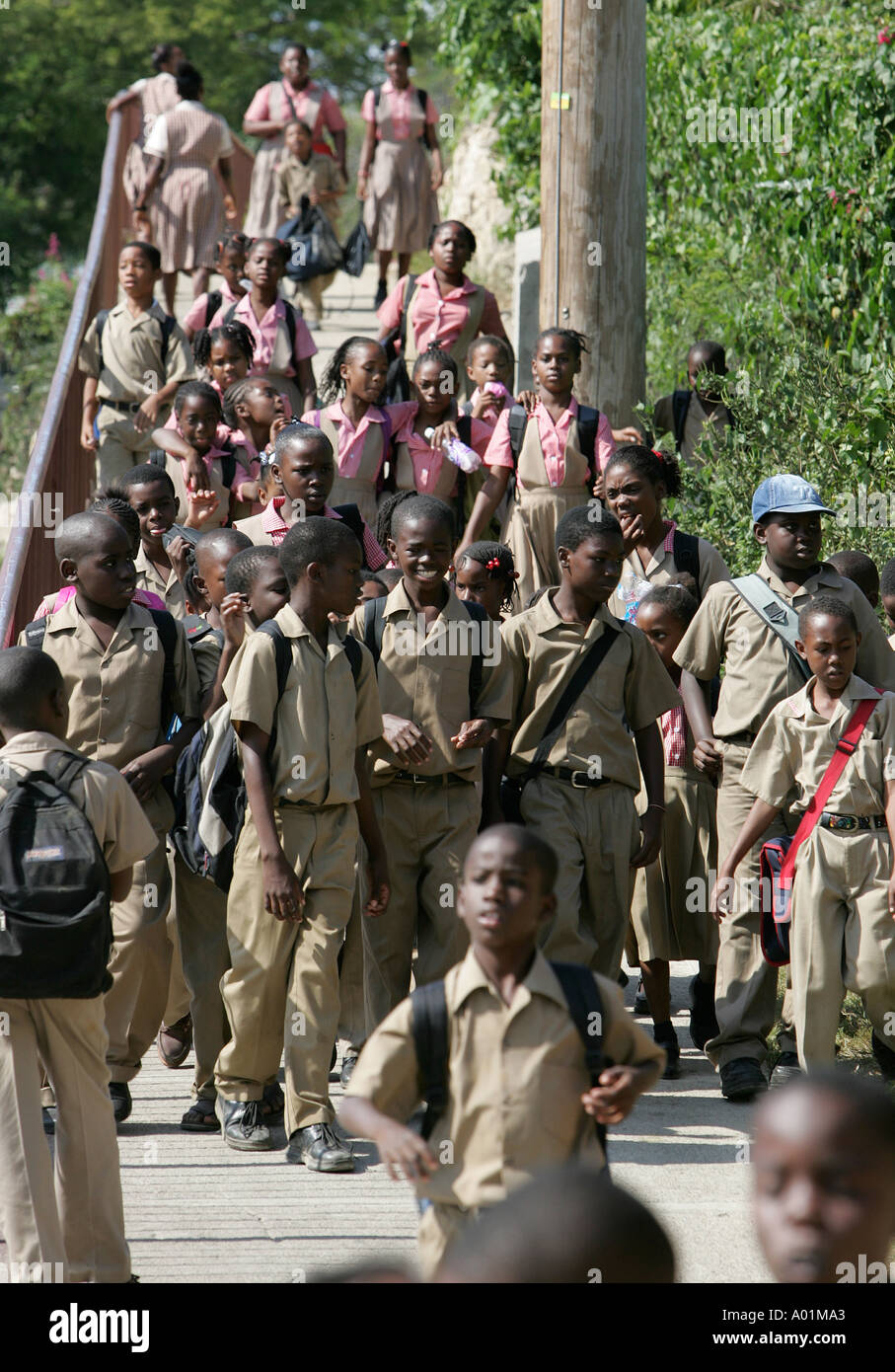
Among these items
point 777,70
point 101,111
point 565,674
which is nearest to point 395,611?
point 565,674

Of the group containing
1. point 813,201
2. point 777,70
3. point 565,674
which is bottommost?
point 565,674

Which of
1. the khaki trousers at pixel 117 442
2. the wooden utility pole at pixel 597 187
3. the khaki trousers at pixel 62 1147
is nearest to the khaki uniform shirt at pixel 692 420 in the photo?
the wooden utility pole at pixel 597 187

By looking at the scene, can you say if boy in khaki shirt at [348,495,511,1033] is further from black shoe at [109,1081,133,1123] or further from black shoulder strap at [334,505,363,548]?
black shoulder strap at [334,505,363,548]

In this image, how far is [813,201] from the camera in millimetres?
10125

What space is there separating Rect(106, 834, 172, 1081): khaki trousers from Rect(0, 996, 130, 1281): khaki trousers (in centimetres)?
138

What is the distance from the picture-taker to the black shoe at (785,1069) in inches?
258

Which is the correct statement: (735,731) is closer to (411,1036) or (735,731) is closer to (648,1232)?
(411,1036)

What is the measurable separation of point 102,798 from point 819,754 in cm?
250

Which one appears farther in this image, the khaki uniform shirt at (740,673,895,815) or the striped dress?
the striped dress

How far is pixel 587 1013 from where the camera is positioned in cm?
379

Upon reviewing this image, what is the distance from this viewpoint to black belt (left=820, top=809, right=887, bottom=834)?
238 inches

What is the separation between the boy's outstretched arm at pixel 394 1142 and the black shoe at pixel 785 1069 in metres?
3.20

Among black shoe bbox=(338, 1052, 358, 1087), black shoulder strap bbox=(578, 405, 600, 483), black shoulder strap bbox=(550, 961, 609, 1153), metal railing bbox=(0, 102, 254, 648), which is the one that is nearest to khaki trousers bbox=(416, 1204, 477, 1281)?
black shoulder strap bbox=(550, 961, 609, 1153)

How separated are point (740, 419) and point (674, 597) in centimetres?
263
